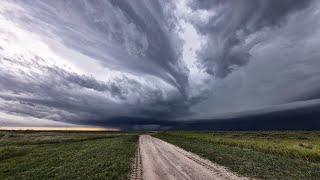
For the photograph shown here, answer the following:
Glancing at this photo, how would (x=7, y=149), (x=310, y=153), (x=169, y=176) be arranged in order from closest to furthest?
(x=169, y=176)
(x=310, y=153)
(x=7, y=149)

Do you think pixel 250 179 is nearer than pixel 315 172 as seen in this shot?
Yes

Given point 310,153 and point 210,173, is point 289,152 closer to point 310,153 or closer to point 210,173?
point 310,153

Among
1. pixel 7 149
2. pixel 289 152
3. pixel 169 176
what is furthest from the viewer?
pixel 7 149

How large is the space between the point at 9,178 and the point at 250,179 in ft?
61.1

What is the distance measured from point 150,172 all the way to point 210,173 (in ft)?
16.8

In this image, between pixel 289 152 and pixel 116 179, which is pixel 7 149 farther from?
pixel 289 152

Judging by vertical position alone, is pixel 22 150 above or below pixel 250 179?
above

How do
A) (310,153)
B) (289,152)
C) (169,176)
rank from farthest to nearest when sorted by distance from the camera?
1. (289,152)
2. (310,153)
3. (169,176)

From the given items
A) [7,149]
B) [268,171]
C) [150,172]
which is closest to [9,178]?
[150,172]

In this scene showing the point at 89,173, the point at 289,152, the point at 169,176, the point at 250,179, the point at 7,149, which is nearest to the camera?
the point at 250,179

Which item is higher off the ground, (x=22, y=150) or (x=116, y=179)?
(x=22, y=150)

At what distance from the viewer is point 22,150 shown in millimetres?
43125

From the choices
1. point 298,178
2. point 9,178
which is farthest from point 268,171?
point 9,178

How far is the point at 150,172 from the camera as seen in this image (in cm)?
2222
